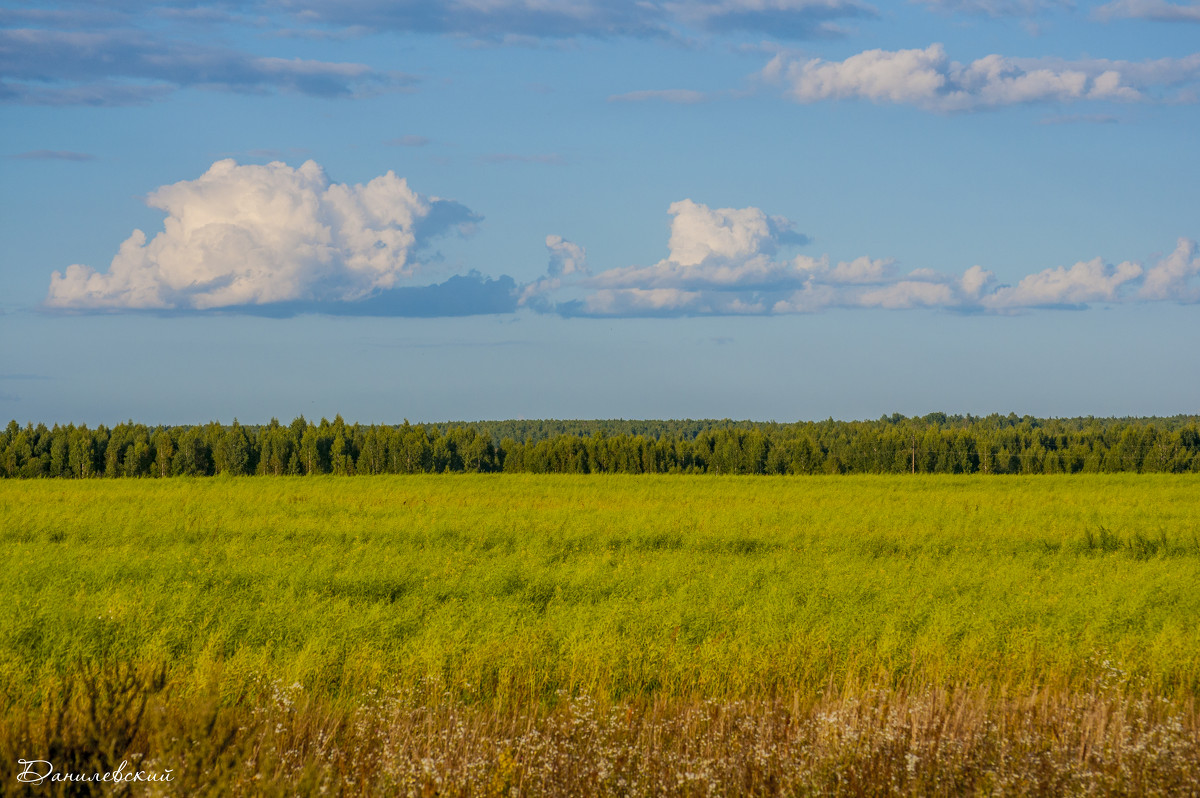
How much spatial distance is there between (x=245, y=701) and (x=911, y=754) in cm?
614

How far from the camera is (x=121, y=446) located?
84.9 m

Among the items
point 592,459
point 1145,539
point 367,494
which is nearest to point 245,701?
point 1145,539

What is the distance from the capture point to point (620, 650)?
10.7 meters

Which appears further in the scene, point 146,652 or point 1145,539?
point 1145,539

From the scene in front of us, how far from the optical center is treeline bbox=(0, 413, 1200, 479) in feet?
271

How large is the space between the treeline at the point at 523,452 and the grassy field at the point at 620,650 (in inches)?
2263

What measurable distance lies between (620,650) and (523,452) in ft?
274

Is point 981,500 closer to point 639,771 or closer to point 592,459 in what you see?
point 639,771

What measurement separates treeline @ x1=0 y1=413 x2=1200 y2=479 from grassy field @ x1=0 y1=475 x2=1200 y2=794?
57.5m

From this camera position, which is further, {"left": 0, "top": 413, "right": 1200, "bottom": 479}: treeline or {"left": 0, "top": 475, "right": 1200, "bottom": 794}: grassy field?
{"left": 0, "top": 413, "right": 1200, "bottom": 479}: treeline

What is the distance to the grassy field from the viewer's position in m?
6.65

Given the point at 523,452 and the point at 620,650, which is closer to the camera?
the point at 620,650

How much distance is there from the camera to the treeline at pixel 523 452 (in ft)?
271

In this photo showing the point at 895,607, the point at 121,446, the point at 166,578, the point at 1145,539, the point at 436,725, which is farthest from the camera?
the point at 121,446
